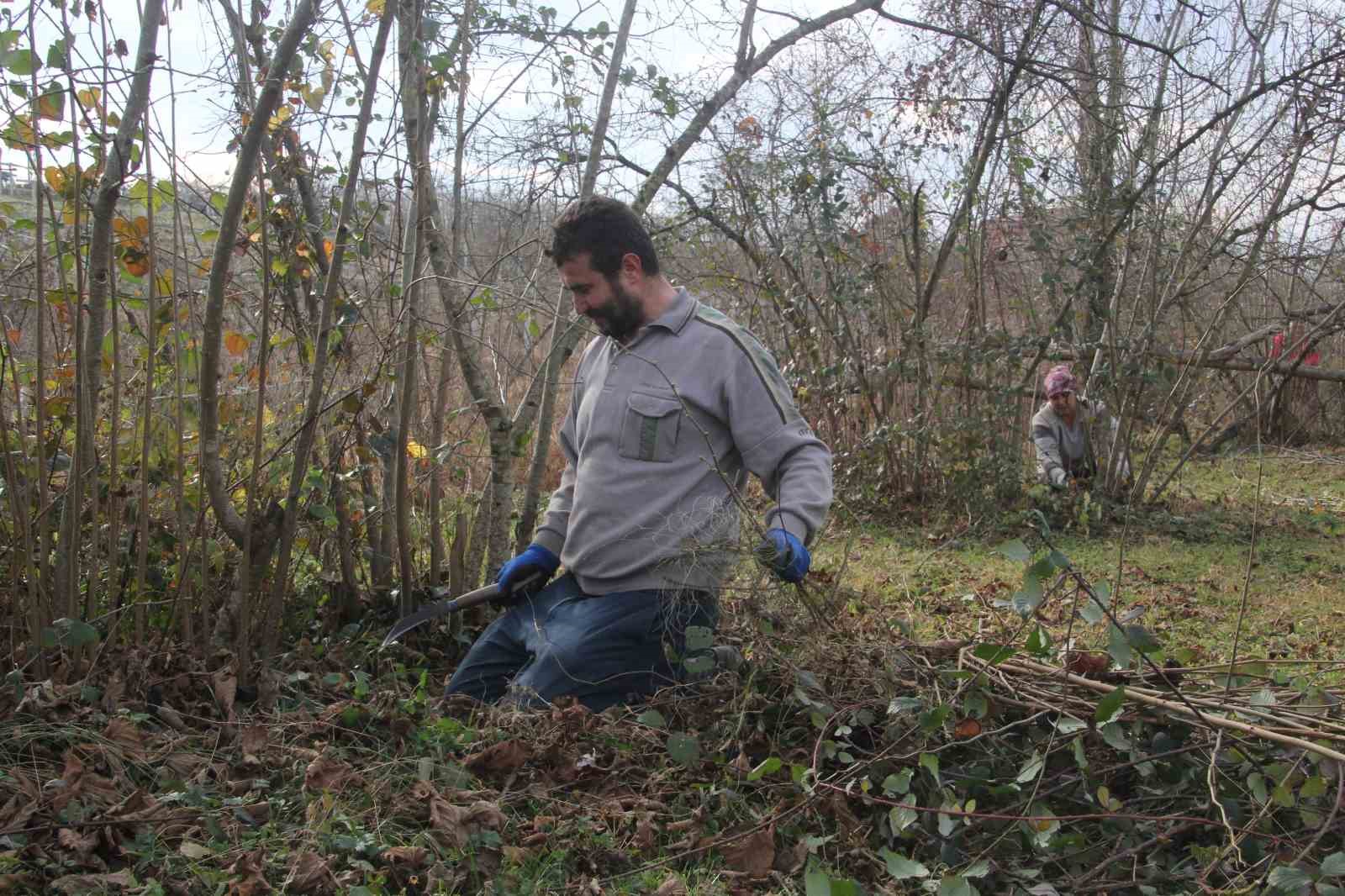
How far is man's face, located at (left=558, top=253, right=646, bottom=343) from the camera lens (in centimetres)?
330

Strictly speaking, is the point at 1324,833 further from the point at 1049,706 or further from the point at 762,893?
the point at 762,893

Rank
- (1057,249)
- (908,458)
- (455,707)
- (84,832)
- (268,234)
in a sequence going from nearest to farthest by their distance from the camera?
1. (84,832)
2. (455,707)
3. (268,234)
4. (1057,249)
5. (908,458)

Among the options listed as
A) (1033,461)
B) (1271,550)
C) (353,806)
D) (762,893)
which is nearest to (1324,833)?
(762,893)

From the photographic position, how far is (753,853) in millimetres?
2492

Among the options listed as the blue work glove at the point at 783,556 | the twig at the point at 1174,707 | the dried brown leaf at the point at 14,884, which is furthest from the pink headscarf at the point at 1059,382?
the dried brown leaf at the point at 14,884

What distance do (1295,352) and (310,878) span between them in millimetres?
8507

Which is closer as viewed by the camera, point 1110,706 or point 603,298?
point 1110,706

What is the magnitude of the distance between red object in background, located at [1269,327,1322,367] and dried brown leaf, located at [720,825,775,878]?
5.09 m

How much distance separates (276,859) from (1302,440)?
37.6 feet

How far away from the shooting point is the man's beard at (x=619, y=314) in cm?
332

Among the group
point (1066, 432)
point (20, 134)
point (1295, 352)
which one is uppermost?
point (20, 134)

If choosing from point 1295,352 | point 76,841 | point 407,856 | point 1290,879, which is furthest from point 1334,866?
point 1295,352

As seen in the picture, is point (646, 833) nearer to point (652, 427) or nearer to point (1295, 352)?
point (652, 427)

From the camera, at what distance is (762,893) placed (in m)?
2.38
